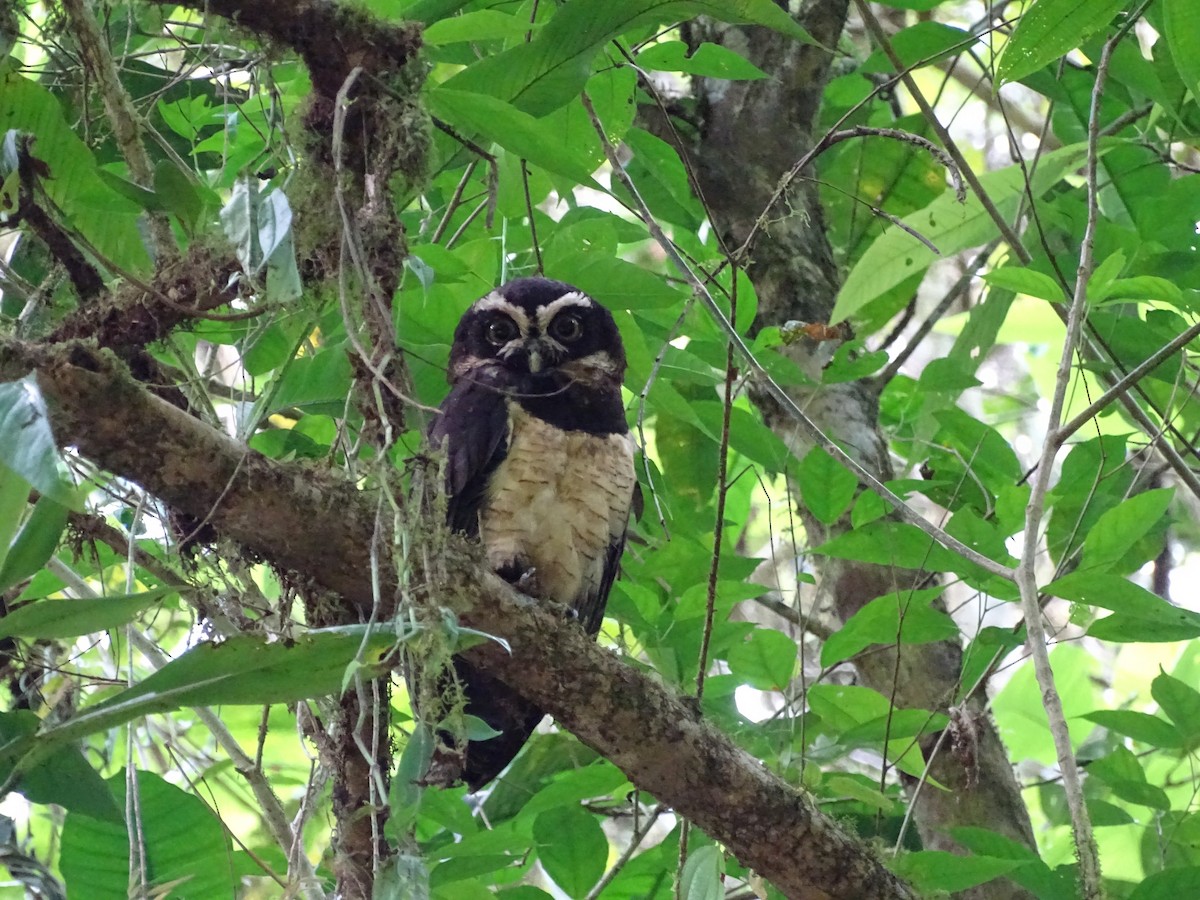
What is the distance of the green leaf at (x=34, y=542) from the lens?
1.34 m

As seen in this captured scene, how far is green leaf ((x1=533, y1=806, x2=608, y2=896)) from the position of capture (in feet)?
7.67

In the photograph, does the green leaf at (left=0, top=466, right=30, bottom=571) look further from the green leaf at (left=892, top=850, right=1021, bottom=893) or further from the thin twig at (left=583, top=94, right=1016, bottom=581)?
the green leaf at (left=892, top=850, right=1021, bottom=893)

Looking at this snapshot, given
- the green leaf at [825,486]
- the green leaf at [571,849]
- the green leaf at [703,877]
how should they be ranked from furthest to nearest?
the green leaf at [825,486] < the green leaf at [571,849] < the green leaf at [703,877]

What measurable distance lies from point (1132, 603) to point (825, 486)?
0.68 meters

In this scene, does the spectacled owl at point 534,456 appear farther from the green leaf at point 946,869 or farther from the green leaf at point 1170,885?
the green leaf at point 1170,885

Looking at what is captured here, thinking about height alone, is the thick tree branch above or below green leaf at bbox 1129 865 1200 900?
above

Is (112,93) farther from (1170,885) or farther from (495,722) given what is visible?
(1170,885)

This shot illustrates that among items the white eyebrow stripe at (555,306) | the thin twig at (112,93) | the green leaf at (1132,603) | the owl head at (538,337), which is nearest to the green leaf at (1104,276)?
the green leaf at (1132,603)

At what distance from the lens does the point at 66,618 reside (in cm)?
138

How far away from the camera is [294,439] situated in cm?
255

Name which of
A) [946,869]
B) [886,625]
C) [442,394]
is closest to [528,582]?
[442,394]

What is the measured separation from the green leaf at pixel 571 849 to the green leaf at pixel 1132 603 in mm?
1013

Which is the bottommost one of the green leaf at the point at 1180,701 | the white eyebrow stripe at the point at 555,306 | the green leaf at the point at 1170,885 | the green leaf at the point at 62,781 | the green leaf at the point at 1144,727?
the green leaf at the point at 62,781

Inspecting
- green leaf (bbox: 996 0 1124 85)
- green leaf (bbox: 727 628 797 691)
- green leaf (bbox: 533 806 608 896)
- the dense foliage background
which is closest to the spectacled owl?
the dense foliage background
